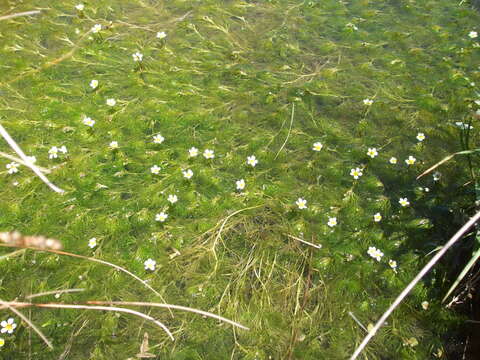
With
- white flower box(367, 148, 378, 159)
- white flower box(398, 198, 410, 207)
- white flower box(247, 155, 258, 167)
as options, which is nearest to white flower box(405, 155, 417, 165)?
white flower box(367, 148, 378, 159)

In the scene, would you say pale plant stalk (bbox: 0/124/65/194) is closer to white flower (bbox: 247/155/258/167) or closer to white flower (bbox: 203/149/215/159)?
white flower (bbox: 203/149/215/159)

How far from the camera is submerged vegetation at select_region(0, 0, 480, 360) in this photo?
10.5 ft

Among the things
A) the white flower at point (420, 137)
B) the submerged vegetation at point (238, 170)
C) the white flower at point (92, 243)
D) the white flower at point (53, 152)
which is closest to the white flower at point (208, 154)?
the submerged vegetation at point (238, 170)

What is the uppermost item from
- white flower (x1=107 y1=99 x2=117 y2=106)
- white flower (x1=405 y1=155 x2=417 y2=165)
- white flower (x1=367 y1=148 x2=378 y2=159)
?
white flower (x1=405 y1=155 x2=417 y2=165)

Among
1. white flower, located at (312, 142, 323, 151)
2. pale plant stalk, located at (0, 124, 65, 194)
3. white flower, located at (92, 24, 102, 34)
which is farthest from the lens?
white flower, located at (92, 24, 102, 34)

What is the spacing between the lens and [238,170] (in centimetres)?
414

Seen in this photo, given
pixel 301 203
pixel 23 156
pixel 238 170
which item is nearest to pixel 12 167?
pixel 238 170

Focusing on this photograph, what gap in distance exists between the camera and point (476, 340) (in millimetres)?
2988

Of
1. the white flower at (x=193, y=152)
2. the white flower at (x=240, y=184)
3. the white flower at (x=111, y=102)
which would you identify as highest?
the white flower at (x=111, y=102)

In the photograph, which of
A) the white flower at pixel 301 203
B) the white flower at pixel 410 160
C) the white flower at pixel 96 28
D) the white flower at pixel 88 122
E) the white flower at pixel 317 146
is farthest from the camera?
the white flower at pixel 96 28

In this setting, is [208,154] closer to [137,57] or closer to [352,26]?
[137,57]

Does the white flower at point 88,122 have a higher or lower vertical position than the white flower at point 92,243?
higher

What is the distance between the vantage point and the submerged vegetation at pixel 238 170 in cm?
320

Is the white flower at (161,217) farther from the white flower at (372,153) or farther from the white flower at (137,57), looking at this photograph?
the white flower at (137,57)
